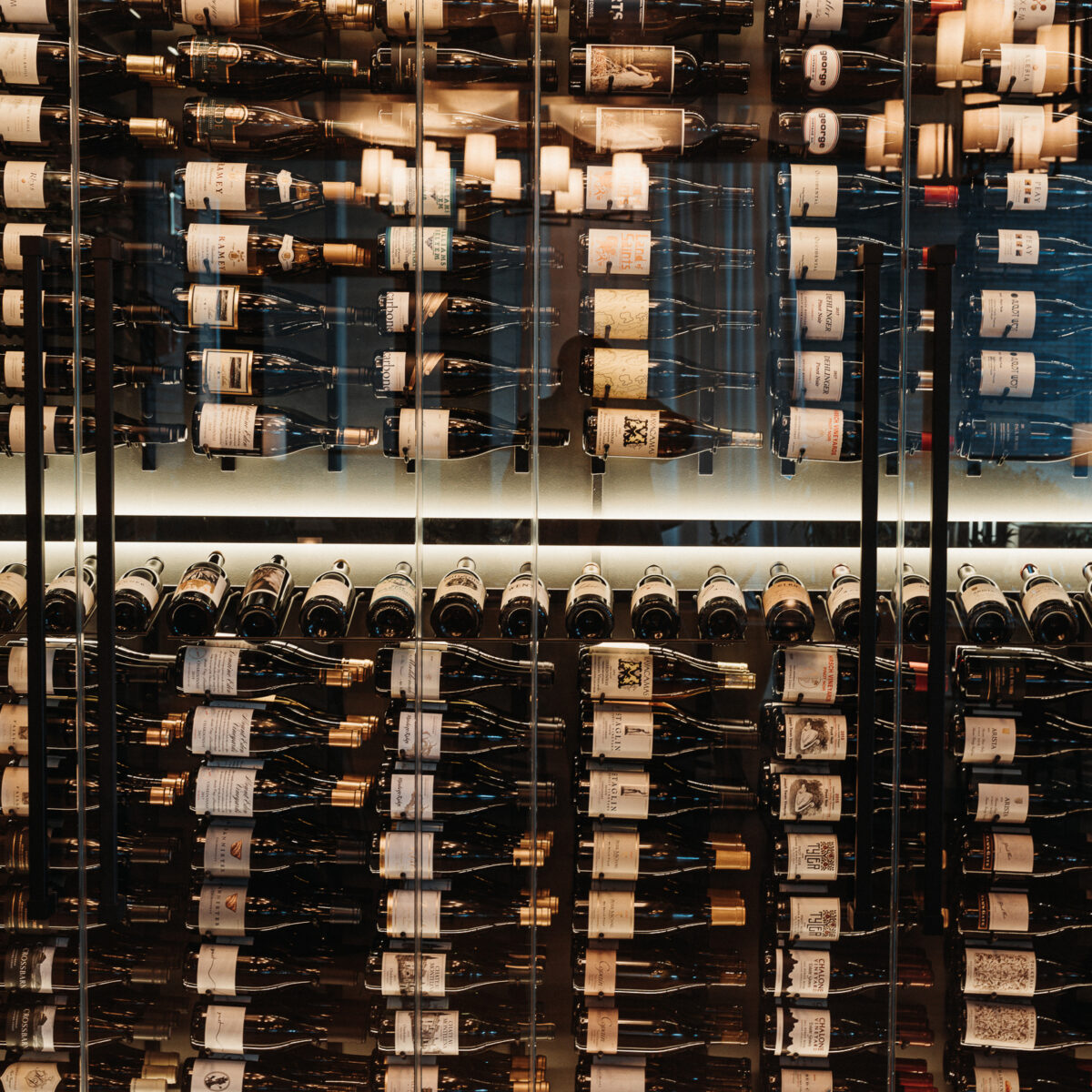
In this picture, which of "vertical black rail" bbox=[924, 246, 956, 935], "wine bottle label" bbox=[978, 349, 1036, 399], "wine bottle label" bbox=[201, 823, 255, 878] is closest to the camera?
"vertical black rail" bbox=[924, 246, 956, 935]

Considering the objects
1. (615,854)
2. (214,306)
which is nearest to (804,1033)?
(615,854)

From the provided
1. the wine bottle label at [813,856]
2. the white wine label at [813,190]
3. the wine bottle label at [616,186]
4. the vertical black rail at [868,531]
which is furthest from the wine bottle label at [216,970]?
the white wine label at [813,190]

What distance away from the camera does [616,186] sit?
60.5 inches

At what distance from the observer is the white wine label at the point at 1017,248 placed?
5.05 feet

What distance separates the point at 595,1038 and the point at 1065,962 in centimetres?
79

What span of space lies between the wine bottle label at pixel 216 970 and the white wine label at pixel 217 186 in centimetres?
119

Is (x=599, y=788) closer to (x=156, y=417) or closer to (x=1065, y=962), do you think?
(x=1065, y=962)

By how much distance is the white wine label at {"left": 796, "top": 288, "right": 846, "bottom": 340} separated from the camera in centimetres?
153

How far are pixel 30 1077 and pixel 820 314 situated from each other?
1804mm

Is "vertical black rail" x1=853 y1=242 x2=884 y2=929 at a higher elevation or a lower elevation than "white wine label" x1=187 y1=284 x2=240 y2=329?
lower

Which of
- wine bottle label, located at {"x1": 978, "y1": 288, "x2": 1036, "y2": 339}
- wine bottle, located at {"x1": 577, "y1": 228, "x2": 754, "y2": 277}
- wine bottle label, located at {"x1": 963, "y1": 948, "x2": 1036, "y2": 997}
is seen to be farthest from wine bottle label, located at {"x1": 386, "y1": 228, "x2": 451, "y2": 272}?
wine bottle label, located at {"x1": 963, "y1": 948, "x2": 1036, "y2": 997}

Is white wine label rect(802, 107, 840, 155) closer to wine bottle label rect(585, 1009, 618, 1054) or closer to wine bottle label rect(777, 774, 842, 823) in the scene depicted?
wine bottle label rect(777, 774, 842, 823)

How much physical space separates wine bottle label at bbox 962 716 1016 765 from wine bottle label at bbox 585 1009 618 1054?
0.73 m

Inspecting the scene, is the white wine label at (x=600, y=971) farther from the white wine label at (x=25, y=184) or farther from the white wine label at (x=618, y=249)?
the white wine label at (x=25, y=184)
